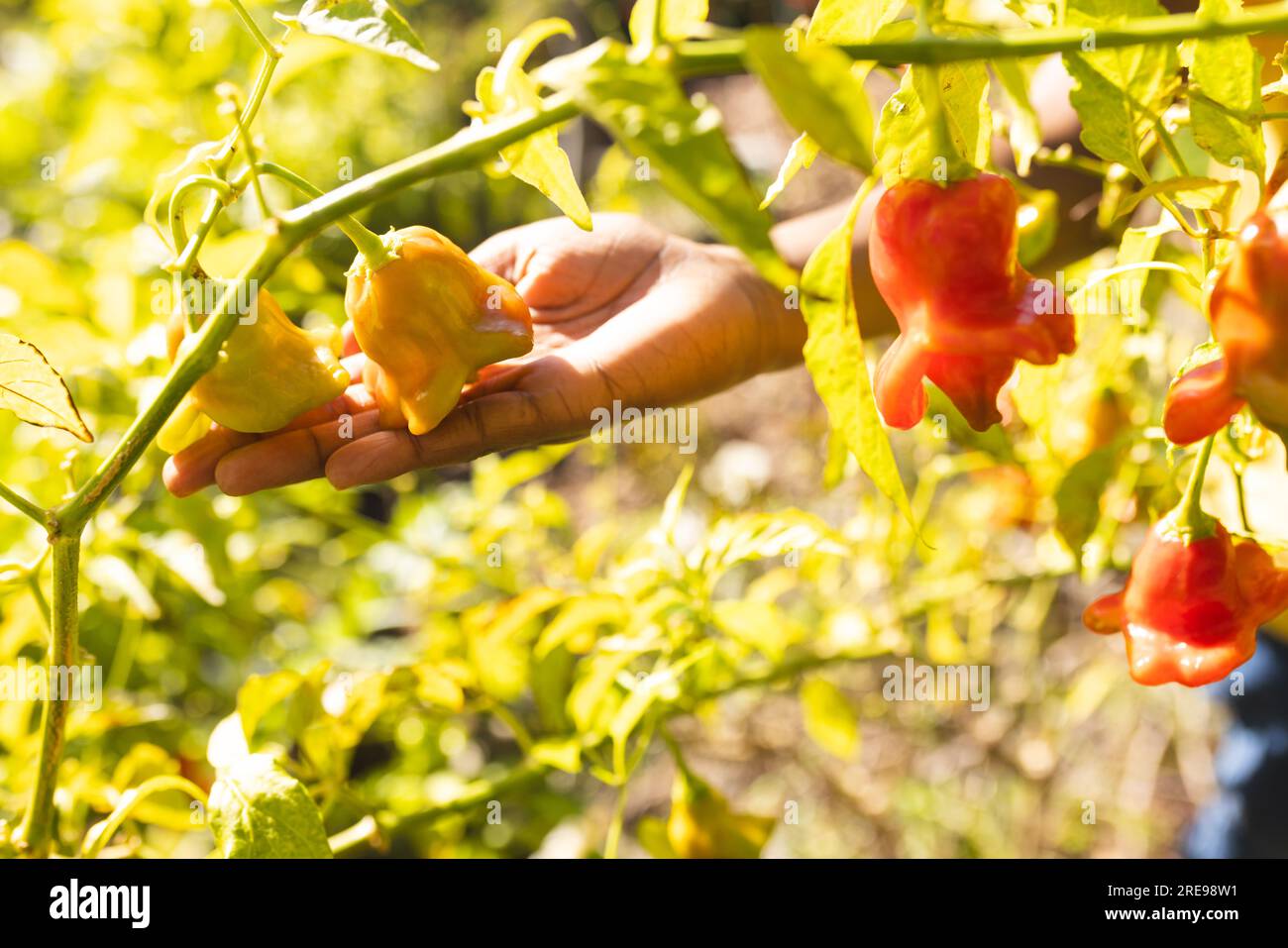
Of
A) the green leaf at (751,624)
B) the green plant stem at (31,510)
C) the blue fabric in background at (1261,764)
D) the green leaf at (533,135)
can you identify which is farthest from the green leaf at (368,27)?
the blue fabric in background at (1261,764)

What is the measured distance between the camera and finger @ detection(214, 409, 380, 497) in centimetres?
67

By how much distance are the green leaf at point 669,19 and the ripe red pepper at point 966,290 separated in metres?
0.12

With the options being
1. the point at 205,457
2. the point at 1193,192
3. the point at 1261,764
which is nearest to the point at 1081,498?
the point at 1193,192

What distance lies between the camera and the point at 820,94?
36 cm

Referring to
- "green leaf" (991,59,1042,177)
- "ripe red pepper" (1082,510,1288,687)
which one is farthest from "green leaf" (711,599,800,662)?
"green leaf" (991,59,1042,177)

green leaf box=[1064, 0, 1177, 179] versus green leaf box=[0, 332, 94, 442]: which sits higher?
green leaf box=[1064, 0, 1177, 179]

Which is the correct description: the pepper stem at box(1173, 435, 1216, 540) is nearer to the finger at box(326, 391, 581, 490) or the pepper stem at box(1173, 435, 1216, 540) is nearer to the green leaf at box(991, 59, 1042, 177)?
the green leaf at box(991, 59, 1042, 177)

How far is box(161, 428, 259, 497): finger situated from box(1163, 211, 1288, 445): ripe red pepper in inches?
21.2

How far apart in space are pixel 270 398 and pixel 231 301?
7.3 inches

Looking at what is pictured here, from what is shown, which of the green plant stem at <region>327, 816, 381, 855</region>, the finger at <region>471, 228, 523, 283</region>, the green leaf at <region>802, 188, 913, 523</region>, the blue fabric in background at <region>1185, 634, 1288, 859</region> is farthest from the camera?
the blue fabric in background at <region>1185, 634, 1288, 859</region>

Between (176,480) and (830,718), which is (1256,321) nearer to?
(176,480)

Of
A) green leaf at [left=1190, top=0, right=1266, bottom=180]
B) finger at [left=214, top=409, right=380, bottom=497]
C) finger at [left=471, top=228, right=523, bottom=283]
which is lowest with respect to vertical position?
finger at [left=214, top=409, right=380, bottom=497]

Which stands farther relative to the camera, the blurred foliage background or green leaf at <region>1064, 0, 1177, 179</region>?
the blurred foliage background
